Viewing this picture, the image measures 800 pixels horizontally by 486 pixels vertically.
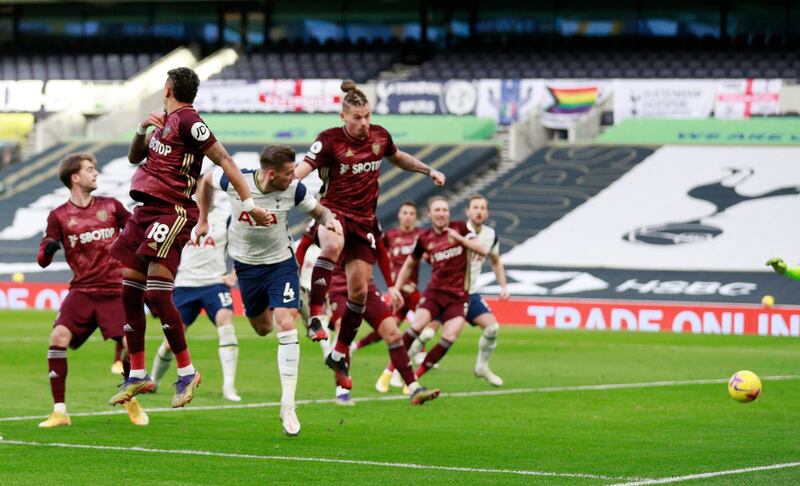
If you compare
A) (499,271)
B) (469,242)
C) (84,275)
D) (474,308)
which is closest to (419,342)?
(474,308)

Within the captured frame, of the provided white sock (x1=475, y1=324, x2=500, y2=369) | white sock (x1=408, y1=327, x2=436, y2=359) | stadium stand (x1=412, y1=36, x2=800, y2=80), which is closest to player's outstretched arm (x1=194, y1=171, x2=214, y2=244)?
white sock (x1=408, y1=327, x2=436, y2=359)

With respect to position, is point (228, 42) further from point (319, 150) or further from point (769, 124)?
point (319, 150)

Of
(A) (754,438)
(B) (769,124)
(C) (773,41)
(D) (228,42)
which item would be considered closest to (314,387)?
(A) (754,438)

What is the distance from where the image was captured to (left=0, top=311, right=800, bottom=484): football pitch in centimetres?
977

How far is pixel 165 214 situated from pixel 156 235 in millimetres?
183

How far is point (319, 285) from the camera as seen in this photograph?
13180 mm

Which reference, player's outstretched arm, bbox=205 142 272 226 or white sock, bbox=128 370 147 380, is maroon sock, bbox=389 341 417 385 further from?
player's outstretched arm, bbox=205 142 272 226

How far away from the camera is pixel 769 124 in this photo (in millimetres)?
41406

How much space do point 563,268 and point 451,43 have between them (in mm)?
20189

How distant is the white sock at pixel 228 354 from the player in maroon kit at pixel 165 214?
13.9ft

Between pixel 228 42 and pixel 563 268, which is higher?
pixel 228 42

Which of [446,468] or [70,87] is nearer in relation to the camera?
[446,468]

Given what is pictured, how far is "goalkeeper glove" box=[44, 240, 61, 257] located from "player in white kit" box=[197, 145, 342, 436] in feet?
4.23

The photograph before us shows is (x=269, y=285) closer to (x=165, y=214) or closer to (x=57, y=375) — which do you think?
(x=165, y=214)
